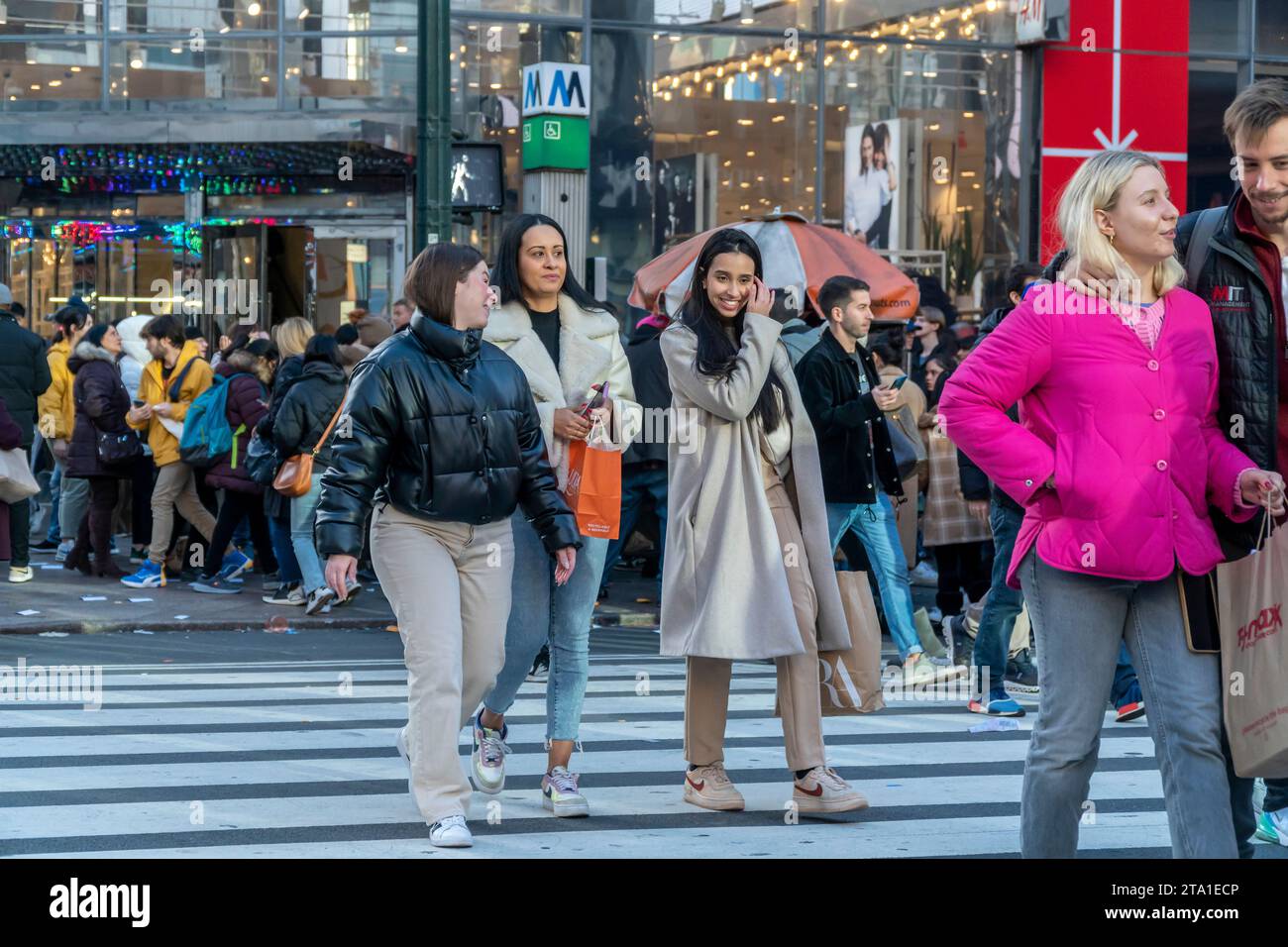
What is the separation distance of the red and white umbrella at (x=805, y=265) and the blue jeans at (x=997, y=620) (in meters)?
4.84

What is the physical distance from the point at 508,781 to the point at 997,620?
2946 millimetres

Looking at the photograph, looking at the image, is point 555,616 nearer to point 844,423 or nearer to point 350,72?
point 844,423

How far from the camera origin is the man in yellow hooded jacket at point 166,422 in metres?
14.6

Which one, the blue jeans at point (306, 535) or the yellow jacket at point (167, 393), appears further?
the yellow jacket at point (167, 393)

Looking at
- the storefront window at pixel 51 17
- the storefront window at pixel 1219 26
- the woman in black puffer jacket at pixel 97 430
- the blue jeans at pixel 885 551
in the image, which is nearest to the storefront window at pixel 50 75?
the storefront window at pixel 51 17

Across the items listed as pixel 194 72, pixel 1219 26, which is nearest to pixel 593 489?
pixel 194 72

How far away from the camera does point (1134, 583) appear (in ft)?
15.5

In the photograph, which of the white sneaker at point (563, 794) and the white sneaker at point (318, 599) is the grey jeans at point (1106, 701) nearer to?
the white sneaker at point (563, 794)

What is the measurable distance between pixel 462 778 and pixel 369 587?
867 centimetres

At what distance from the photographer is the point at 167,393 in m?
14.8

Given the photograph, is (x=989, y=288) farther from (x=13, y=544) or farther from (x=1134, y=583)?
(x=1134, y=583)

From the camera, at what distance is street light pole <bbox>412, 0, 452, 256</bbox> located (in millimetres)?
13078

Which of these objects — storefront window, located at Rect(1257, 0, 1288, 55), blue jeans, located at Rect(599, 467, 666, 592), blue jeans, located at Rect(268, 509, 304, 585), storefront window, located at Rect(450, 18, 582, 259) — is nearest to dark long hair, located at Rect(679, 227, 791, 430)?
blue jeans, located at Rect(599, 467, 666, 592)
